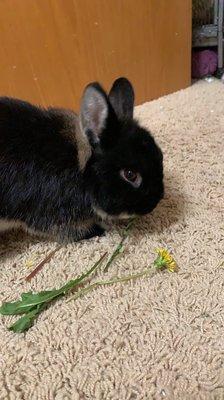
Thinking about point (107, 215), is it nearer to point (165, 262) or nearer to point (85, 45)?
point (165, 262)

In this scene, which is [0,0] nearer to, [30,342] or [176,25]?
[176,25]

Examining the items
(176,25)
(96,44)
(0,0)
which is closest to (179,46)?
(176,25)

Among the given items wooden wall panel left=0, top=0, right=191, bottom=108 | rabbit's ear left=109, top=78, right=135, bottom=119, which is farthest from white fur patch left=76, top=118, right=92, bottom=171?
wooden wall panel left=0, top=0, right=191, bottom=108

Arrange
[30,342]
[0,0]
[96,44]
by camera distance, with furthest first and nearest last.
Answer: [96,44] < [0,0] < [30,342]

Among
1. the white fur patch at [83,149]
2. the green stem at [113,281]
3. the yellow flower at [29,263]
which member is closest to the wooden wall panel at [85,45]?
the white fur patch at [83,149]

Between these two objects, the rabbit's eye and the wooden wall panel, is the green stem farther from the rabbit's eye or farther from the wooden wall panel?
the wooden wall panel

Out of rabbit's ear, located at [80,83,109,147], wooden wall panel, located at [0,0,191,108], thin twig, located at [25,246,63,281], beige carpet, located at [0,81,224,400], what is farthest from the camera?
wooden wall panel, located at [0,0,191,108]
